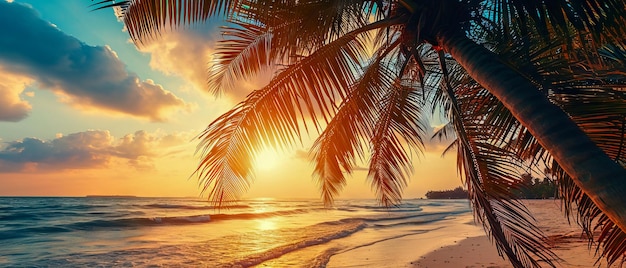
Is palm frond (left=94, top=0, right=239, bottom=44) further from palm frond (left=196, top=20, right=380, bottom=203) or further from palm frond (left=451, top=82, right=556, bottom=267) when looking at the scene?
palm frond (left=451, top=82, right=556, bottom=267)

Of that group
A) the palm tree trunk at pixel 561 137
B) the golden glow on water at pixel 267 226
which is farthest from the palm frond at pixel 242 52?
the golden glow on water at pixel 267 226

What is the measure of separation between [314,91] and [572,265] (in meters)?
5.80

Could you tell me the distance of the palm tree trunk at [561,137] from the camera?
217cm

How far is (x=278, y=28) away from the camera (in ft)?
15.2

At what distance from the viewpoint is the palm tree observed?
2824 mm

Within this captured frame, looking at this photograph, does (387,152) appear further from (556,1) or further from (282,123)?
(556,1)

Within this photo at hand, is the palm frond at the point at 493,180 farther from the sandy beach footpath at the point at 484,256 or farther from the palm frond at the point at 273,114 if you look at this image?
the sandy beach footpath at the point at 484,256

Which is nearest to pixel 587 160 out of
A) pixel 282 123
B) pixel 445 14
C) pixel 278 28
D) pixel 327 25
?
pixel 445 14

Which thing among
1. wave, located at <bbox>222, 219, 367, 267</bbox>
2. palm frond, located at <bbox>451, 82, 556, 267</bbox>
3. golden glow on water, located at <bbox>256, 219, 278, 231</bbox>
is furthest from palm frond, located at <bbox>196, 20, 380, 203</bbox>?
golden glow on water, located at <bbox>256, 219, 278, 231</bbox>

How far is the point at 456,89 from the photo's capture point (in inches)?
187

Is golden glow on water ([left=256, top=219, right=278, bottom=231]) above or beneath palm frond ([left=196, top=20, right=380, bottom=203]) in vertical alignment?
beneath

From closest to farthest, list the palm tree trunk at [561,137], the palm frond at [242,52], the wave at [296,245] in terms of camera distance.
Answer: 1. the palm tree trunk at [561,137]
2. the palm frond at [242,52]
3. the wave at [296,245]

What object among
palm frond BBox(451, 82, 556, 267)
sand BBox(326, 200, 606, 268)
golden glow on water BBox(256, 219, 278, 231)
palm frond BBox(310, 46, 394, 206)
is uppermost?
palm frond BBox(310, 46, 394, 206)

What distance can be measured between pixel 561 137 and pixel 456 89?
8.01 ft
